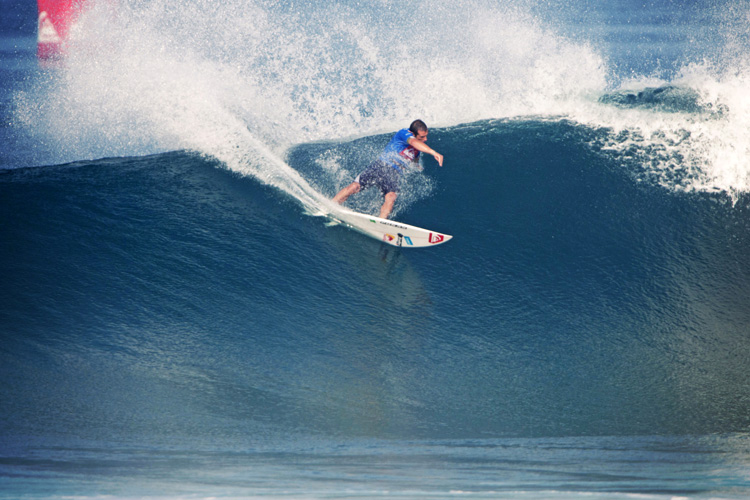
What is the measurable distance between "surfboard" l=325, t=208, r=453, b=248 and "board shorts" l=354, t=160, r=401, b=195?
0.42m

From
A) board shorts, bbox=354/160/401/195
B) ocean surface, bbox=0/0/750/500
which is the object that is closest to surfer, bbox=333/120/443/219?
board shorts, bbox=354/160/401/195

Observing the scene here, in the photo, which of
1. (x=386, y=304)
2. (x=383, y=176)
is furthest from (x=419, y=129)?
(x=386, y=304)

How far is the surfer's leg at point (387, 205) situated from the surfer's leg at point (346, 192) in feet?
1.31

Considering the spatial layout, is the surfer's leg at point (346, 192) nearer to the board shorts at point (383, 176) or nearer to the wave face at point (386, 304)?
the board shorts at point (383, 176)

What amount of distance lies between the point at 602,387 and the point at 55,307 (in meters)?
4.73

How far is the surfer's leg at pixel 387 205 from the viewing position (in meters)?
6.43

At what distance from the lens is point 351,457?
12.8 ft

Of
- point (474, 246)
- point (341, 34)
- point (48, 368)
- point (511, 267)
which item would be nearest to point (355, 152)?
point (474, 246)

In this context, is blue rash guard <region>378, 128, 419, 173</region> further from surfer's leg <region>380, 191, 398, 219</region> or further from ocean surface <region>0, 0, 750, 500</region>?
ocean surface <region>0, 0, 750, 500</region>

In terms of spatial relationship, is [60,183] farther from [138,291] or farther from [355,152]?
[355,152]

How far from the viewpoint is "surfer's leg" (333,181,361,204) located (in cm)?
669

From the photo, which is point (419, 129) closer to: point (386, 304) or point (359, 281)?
point (359, 281)

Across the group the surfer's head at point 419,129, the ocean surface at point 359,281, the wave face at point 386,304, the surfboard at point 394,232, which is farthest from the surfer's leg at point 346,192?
the surfer's head at point 419,129

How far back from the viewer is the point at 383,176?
6.47 metres
